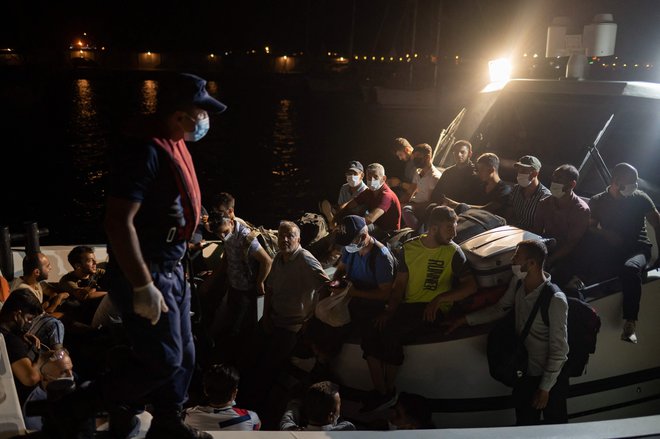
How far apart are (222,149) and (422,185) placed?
1227 inches

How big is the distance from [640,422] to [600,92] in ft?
12.2

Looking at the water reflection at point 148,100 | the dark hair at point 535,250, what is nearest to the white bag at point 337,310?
the dark hair at point 535,250

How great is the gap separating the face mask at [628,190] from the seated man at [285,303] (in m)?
2.50

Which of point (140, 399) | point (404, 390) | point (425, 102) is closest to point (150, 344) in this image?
point (140, 399)

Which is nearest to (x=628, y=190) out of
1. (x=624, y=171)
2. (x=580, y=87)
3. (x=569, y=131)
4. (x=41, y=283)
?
(x=624, y=171)

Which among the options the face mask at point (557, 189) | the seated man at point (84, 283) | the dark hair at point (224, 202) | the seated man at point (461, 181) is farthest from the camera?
the seated man at point (461, 181)

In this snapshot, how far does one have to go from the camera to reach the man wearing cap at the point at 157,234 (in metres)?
2.57

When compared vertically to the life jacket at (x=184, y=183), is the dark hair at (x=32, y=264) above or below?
below

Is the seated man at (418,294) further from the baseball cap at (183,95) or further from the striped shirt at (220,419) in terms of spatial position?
the baseball cap at (183,95)

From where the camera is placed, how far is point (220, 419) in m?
4.08

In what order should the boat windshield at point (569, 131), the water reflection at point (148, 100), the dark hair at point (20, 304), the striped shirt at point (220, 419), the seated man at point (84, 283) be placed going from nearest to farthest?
the striped shirt at point (220, 419) → the dark hair at point (20, 304) → the seated man at point (84, 283) → the boat windshield at point (569, 131) → the water reflection at point (148, 100)

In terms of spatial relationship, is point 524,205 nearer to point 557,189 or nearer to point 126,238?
point 557,189

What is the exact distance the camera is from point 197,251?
6.69 m

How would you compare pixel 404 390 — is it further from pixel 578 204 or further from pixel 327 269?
pixel 578 204
